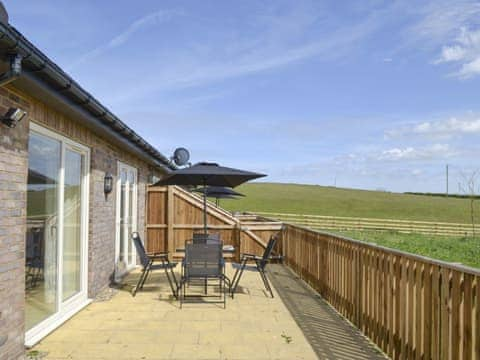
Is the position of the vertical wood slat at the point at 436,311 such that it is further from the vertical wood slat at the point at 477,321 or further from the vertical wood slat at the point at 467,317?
the vertical wood slat at the point at 477,321

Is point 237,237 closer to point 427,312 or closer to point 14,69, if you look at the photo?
point 427,312

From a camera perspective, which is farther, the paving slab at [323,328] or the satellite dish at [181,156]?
the satellite dish at [181,156]

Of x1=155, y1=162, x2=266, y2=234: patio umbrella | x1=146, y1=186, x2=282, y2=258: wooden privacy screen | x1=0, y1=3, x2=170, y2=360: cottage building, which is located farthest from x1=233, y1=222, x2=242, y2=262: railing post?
x1=0, y1=3, x2=170, y2=360: cottage building

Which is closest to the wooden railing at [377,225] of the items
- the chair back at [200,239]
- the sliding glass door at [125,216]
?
the sliding glass door at [125,216]

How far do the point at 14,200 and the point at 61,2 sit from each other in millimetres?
6621

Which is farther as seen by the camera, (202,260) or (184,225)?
(184,225)

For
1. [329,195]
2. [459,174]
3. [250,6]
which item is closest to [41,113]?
[250,6]

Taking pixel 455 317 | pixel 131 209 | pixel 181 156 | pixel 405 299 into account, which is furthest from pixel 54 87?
pixel 181 156

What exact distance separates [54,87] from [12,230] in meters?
1.42

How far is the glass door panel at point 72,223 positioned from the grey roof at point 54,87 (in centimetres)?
61

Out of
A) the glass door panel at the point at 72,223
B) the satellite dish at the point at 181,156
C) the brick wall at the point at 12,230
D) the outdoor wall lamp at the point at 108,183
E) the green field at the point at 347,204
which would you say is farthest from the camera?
the green field at the point at 347,204

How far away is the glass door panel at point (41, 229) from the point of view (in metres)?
4.59

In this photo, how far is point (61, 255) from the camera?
5457mm

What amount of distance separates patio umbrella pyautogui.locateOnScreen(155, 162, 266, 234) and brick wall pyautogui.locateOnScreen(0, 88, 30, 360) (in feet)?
10.8
